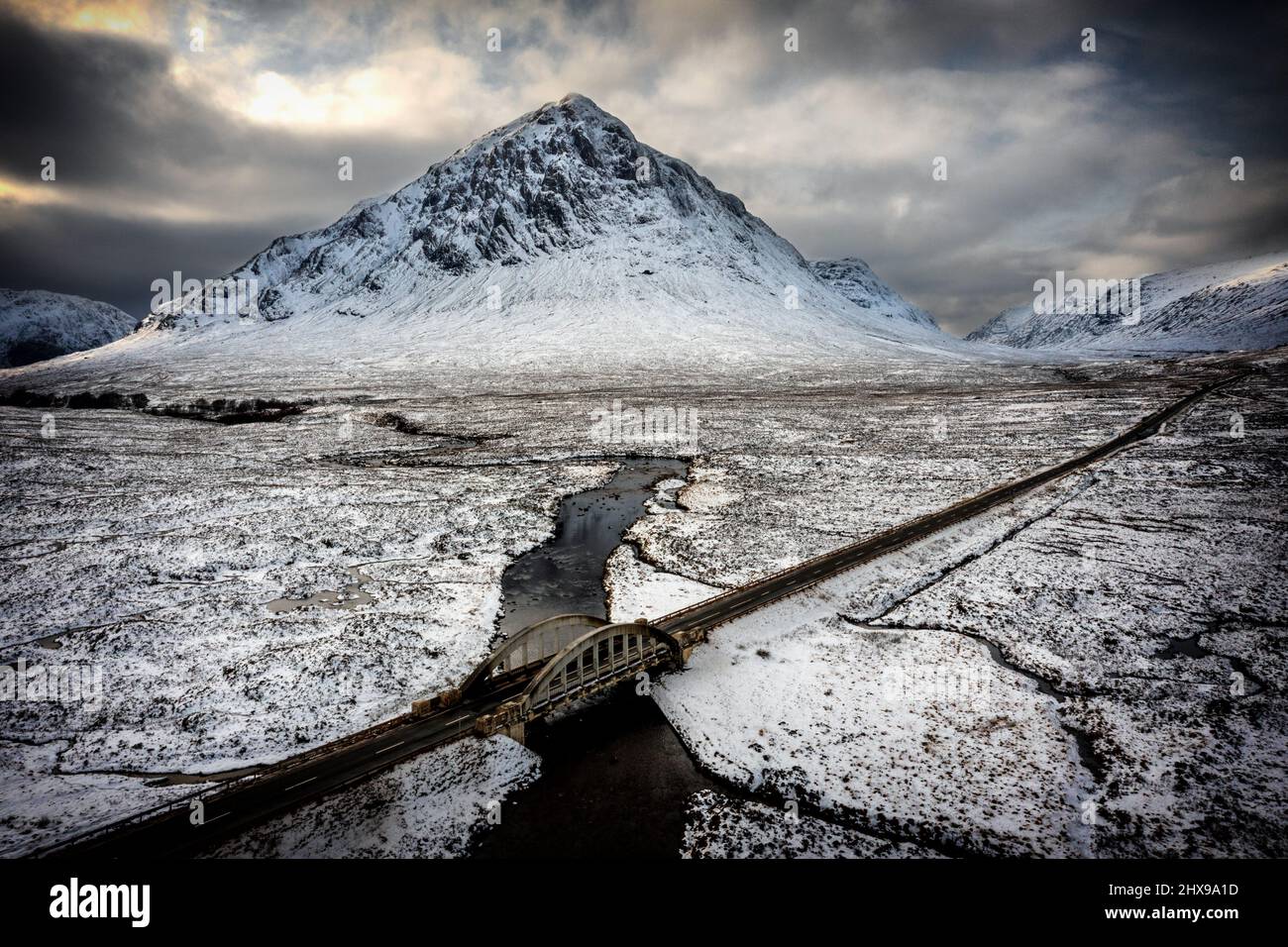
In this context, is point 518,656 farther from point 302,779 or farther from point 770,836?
point 770,836

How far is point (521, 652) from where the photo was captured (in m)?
22.7

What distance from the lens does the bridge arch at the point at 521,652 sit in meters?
18.7

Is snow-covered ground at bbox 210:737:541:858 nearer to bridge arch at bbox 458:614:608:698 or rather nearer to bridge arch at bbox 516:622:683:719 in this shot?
bridge arch at bbox 516:622:683:719

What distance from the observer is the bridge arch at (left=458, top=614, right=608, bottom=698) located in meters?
18.7

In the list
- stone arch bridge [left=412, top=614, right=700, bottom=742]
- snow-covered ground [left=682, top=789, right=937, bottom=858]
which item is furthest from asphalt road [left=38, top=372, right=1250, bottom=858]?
snow-covered ground [left=682, top=789, right=937, bottom=858]

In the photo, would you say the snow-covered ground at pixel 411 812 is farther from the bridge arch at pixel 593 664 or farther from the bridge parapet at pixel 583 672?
the bridge arch at pixel 593 664

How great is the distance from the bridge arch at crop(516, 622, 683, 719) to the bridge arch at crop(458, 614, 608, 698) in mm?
932

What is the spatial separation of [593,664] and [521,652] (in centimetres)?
438

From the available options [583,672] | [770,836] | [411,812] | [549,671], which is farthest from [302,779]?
[770,836]

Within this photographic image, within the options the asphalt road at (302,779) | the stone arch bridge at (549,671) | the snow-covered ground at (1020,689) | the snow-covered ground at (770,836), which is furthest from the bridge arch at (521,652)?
the snow-covered ground at (770,836)

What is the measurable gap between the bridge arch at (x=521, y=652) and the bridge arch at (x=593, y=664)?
932 mm

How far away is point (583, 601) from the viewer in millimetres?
27625

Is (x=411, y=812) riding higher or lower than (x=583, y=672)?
lower
